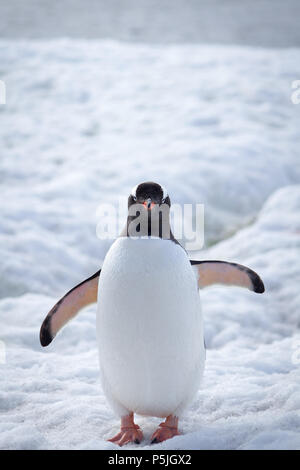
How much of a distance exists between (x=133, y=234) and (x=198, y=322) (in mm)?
472

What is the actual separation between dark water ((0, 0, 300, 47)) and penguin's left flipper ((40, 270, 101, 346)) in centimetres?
1292

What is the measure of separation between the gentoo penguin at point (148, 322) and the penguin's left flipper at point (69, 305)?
9.2 inches

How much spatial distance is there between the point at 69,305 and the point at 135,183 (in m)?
4.57

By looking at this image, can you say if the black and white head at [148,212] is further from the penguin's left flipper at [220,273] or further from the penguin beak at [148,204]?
the penguin's left flipper at [220,273]

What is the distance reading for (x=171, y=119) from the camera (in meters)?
9.06

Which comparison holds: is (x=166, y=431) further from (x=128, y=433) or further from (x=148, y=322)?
(x=148, y=322)

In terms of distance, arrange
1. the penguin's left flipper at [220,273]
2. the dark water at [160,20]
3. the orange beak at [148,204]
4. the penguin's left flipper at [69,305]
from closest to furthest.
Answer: the orange beak at [148,204] < the penguin's left flipper at [69,305] < the penguin's left flipper at [220,273] < the dark water at [160,20]

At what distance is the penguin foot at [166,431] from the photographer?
2.09 m

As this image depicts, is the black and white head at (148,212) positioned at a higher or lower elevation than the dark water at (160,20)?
lower

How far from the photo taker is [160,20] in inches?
728

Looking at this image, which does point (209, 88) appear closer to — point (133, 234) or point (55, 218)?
point (55, 218)

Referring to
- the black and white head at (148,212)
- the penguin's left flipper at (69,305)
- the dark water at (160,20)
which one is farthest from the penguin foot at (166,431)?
the dark water at (160,20)

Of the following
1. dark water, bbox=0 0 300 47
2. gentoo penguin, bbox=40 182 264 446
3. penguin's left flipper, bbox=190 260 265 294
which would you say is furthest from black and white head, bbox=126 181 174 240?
dark water, bbox=0 0 300 47
